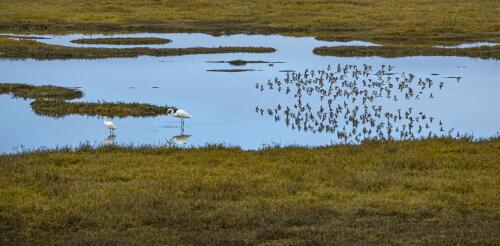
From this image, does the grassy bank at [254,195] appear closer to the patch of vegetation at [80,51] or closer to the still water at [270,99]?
the still water at [270,99]

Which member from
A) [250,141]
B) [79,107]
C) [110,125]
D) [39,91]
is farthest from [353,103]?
[39,91]

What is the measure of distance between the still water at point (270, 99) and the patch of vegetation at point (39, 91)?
77 cm

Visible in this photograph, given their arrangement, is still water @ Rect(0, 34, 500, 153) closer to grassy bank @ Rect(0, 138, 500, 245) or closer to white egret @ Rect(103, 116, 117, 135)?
white egret @ Rect(103, 116, 117, 135)

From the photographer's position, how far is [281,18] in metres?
85.2

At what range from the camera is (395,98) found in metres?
33.5

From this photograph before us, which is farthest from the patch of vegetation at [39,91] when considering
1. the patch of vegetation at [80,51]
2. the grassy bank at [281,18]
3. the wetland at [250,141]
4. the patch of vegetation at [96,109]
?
the grassy bank at [281,18]

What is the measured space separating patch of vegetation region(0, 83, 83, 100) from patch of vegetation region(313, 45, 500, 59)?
22418 mm

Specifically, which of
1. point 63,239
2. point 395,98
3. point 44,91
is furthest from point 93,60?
point 63,239

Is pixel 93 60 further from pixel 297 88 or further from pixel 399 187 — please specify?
pixel 399 187

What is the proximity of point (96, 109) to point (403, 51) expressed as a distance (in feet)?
97.8

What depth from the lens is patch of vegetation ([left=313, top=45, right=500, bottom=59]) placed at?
2076 inches

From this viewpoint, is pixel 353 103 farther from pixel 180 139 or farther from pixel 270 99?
pixel 180 139

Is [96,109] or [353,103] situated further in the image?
[353,103]

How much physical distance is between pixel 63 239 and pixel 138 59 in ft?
125
